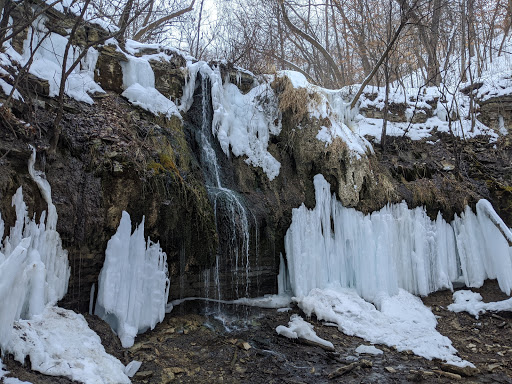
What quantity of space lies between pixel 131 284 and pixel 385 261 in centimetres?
478

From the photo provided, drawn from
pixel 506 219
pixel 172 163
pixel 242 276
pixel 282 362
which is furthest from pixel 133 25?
pixel 506 219

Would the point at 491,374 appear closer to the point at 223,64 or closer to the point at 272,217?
the point at 272,217

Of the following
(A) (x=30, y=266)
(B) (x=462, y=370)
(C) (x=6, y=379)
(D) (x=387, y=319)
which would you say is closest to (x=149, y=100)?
(A) (x=30, y=266)

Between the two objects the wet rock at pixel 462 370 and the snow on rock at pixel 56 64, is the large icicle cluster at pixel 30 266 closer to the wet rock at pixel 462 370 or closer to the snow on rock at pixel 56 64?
the snow on rock at pixel 56 64

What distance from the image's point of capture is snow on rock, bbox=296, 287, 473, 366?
4891mm

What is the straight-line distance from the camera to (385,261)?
6.73 m

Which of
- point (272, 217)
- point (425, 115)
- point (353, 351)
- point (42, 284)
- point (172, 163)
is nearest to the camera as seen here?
point (42, 284)

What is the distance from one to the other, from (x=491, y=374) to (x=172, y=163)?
5.06m

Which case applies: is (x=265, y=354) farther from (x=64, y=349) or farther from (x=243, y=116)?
(x=243, y=116)

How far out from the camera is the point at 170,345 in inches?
171

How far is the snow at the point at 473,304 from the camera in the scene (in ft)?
20.5

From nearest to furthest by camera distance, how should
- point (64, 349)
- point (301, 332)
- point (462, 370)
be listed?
1. point (64, 349)
2. point (462, 370)
3. point (301, 332)

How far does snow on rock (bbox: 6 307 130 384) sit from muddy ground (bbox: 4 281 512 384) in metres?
0.18

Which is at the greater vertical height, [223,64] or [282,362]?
[223,64]
